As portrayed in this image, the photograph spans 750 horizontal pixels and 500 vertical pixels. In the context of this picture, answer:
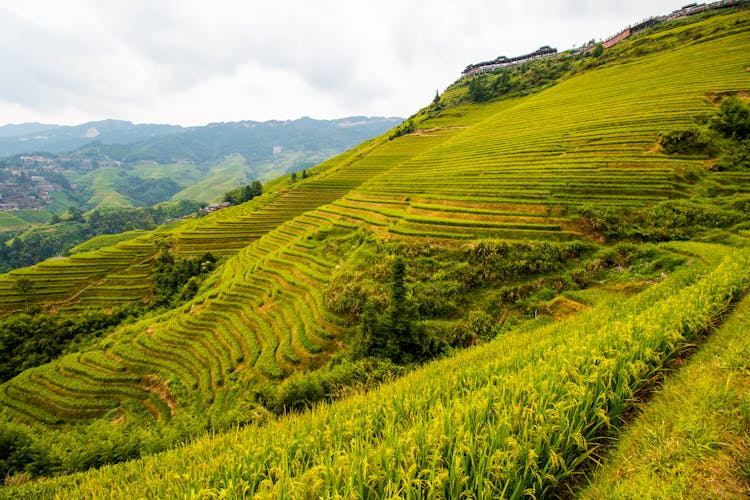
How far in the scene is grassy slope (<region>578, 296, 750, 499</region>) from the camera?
2.82 meters

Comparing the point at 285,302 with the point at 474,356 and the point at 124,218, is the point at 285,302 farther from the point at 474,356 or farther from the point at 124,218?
the point at 124,218

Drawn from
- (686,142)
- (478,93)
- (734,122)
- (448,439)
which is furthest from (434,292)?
(478,93)

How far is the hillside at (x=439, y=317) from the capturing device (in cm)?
383

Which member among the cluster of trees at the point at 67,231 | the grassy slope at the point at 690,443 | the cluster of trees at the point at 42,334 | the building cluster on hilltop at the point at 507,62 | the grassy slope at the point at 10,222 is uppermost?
the building cluster on hilltop at the point at 507,62

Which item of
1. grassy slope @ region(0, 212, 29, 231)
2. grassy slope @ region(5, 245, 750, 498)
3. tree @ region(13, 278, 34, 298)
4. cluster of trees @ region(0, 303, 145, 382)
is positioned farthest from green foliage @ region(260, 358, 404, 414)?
grassy slope @ region(0, 212, 29, 231)

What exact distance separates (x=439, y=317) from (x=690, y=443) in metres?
14.1

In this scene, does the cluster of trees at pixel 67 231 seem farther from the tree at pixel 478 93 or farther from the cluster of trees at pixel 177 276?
the tree at pixel 478 93

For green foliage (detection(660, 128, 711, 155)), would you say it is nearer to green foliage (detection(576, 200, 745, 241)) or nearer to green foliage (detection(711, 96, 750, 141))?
green foliage (detection(711, 96, 750, 141))

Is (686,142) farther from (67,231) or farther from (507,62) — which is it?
(67,231)

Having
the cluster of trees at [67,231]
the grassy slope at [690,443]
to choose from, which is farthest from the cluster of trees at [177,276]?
the cluster of trees at [67,231]

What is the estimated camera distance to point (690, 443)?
3.21 metres

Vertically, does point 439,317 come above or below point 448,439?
below

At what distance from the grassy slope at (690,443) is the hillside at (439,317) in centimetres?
31

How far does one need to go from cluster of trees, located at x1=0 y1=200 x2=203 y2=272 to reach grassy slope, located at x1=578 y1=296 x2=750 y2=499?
13943 centimetres
